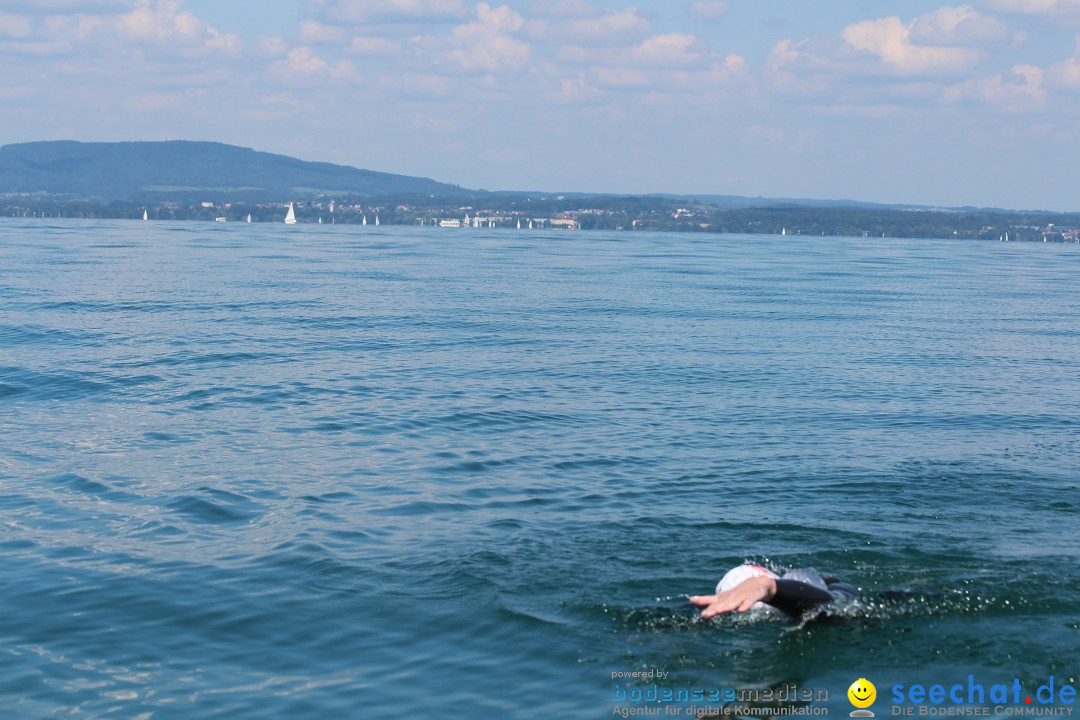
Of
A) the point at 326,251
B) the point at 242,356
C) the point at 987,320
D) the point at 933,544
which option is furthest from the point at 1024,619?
the point at 326,251

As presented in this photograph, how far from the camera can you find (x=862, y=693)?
11695 millimetres

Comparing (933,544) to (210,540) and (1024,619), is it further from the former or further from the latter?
(210,540)

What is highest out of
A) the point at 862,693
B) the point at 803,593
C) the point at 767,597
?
the point at 767,597

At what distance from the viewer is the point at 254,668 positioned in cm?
1234

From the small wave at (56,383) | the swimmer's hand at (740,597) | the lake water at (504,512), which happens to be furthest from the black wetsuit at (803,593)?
the small wave at (56,383)

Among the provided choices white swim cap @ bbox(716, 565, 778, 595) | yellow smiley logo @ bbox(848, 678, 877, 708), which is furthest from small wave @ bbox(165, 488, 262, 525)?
yellow smiley logo @ bbox(848, 678, 877, 708)

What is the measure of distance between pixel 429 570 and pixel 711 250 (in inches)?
4332

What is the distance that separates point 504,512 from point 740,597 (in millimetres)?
6734

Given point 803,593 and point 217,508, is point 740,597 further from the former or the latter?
point 217,508

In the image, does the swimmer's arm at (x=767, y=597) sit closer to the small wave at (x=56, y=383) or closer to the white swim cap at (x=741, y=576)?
the white swim cap at (x=741, y=576)

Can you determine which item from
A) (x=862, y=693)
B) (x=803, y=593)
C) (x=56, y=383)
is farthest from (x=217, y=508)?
(x=56, y=383)

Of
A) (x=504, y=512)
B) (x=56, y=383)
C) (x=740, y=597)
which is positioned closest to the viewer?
(x=740, y=597)

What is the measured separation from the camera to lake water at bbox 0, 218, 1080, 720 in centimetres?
1234

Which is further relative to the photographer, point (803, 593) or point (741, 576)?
point (803, 593)
